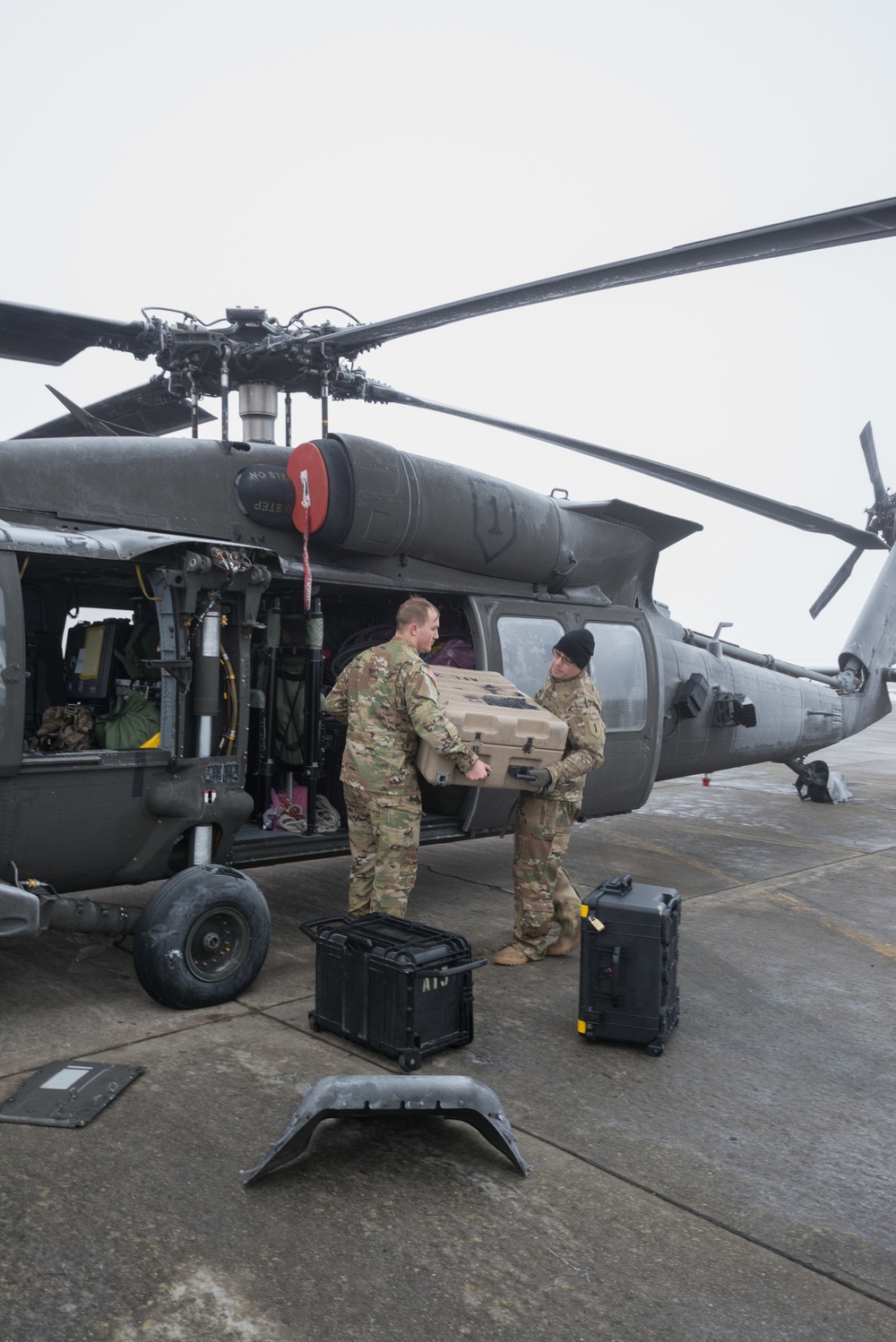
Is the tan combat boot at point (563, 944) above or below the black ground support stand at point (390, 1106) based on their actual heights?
below

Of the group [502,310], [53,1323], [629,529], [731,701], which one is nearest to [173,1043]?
[53,1323]

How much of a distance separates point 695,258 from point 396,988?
3.66 meters

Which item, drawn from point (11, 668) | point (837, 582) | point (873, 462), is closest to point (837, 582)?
point (837, 582)

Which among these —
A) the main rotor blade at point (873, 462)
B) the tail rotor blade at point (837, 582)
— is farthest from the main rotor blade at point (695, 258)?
the main rotor blade at point (873, 462)

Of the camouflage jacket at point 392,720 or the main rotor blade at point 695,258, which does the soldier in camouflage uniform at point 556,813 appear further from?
the main rotor blade at point 695,258

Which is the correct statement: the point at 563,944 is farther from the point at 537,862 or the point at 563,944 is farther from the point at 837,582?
the point at 837,582

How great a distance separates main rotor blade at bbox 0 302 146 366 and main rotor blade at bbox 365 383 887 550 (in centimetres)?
196

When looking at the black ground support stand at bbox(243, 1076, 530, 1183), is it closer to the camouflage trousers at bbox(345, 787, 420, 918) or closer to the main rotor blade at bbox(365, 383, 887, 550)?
the camouflage trousers at bbox(345, 787, 420, 918)

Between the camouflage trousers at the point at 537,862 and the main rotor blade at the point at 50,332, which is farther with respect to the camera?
the main rotor blade at the point at 50,332

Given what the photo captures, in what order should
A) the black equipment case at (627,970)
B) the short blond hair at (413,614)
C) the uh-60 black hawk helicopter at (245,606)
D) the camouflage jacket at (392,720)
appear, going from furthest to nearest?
the short blond hair at (413,614) → the camouflage jacket at (392,720) → the uh-60 black hawk helicopter at (245,606) → the black equipment case at (627,970)

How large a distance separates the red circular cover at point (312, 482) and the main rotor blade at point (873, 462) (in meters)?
10.3

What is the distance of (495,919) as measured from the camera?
6449 mm

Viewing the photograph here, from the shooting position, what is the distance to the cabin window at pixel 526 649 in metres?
6.95

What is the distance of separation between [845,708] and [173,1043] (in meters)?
9.80
